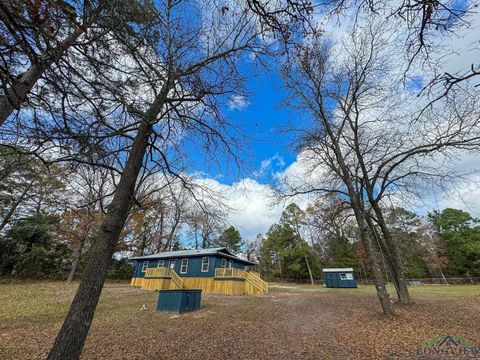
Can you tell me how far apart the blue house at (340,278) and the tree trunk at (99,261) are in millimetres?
26358

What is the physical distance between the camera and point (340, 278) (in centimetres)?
2402

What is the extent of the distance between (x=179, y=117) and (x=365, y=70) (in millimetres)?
8305

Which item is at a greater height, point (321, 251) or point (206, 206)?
point (321, 251)

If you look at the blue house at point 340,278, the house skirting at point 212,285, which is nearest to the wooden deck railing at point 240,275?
the house skirting at point 212,285

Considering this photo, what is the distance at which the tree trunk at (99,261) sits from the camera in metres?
2.64

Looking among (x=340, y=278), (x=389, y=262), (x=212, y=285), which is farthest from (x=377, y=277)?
(x=340, y=278)

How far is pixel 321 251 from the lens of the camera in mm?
34719

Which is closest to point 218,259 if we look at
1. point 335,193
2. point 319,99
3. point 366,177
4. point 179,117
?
point 335,193

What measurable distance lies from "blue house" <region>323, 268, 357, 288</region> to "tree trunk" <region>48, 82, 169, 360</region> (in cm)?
Answer: 2636

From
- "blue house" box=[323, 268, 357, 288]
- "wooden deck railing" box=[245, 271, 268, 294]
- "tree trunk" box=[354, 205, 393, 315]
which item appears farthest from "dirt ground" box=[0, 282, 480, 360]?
"blue house" box=[323, 268, 357, 288]

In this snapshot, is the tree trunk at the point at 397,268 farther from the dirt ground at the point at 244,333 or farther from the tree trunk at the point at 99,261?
the tree trunk at the point at 99,261

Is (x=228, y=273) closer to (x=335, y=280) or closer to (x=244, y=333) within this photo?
(x=244, y=333)

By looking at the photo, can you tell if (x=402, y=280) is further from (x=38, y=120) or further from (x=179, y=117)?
(x=38, y=120)

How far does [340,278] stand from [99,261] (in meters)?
26.7
